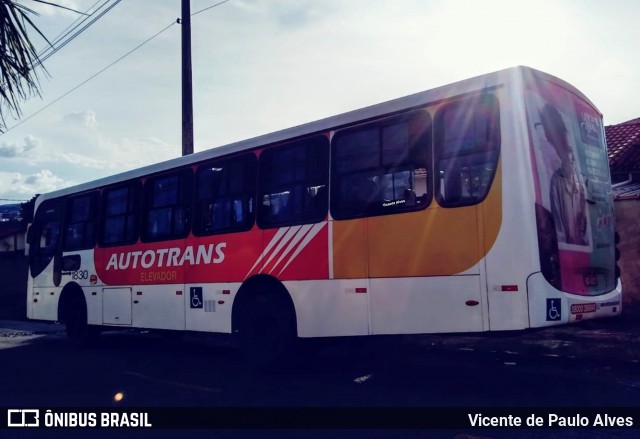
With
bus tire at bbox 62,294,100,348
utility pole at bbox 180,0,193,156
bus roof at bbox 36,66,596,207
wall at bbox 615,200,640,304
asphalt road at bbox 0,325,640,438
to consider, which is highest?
utility pole at bbox 180,0,193,156

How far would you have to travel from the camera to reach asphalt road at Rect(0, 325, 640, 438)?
21.7 ft

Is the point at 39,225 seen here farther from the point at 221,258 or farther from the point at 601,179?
the point at 601,179

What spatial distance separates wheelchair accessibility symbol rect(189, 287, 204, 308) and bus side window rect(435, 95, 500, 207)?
473cm

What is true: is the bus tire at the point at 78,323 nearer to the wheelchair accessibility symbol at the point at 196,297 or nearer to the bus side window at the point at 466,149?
the wheelchair accessibility symbol at the point at 196,297

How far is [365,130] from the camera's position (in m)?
7.71

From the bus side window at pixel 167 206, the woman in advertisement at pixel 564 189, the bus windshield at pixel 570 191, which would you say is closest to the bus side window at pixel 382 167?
the bus windshield at pixel 570 191

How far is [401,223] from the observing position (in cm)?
718

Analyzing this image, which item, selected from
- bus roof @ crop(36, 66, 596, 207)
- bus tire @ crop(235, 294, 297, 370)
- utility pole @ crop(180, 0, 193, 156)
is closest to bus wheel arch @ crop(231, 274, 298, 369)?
bus tire @ crop(235, 294, 297, 370)

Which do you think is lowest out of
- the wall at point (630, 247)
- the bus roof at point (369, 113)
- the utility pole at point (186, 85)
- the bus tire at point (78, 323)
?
the bus tire at point (78, 323)

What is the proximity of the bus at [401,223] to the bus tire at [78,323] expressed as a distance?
2.54m

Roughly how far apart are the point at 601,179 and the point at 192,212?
616cm

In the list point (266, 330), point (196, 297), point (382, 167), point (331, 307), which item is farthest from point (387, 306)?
point (196, 297)

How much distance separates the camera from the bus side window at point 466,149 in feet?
21.4

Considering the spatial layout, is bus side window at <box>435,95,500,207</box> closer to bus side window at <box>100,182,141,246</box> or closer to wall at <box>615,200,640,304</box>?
bus side window at <box>100,182,141,246</box>
